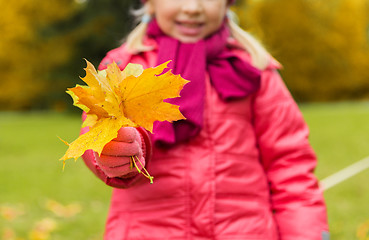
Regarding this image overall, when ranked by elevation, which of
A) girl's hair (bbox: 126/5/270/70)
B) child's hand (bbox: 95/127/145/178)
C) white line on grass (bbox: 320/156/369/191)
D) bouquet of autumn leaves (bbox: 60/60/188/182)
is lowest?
white line on grass (bbox: 320/156/369/191)

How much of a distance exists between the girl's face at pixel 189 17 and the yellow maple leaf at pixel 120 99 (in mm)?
669

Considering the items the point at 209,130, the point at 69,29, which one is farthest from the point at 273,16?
the point at 209,130

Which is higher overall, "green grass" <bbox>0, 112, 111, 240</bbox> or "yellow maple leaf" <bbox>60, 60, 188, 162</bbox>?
"yellow maple leaf" <bbox>60, 60, 188, 162</bbox>

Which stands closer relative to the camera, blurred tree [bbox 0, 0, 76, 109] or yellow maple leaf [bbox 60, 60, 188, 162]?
yellow maple leaf [bbox 60, 60, 188, 162]

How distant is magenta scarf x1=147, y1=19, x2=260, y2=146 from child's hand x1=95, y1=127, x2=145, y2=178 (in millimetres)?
348

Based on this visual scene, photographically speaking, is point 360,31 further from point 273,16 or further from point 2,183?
point 2,183

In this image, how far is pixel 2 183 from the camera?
5480mm

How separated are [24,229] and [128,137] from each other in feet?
9.32

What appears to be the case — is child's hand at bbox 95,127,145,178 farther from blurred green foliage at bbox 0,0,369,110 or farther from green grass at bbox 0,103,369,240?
blurred green foliage at bbox 0,0,369,110

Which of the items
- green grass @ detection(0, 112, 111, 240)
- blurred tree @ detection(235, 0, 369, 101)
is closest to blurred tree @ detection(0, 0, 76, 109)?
blurred tree @ detection(235, 0, 369, 101)

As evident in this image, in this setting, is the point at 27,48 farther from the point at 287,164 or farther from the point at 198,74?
the point at 287,164

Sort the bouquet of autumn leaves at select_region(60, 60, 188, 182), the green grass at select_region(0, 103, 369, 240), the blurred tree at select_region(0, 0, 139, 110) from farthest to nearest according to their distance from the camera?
the blurred tree at select_region(0, 0, 139, 110) → the green grass at select_region(0, 103, 369, 240) → the bouquet of autumn leaves at select_region(60, 60, 188, 182)

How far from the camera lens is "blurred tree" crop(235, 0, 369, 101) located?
1021 inches

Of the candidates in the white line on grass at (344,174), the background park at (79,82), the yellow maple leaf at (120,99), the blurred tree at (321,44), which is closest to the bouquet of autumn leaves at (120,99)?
the yellow maple leaf at (120,99)
